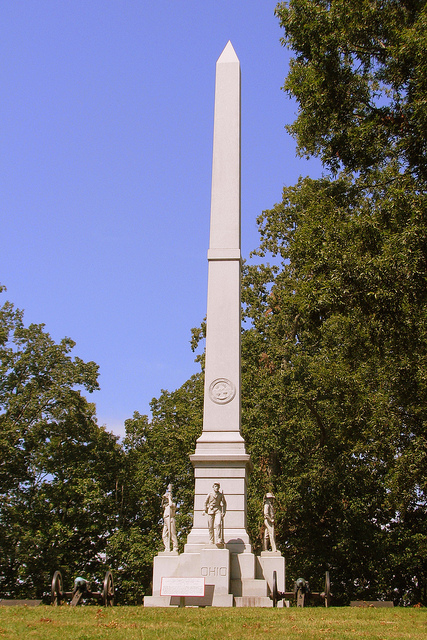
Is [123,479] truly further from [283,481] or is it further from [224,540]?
[224,540]

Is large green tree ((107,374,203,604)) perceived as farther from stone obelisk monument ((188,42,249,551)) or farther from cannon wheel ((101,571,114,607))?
cannon wheel ((101,571,114,607))

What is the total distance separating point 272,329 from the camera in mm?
29797

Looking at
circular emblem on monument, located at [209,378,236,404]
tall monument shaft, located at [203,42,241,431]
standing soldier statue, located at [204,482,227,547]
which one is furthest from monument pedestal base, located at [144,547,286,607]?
circular emblem on monument, located at [209,378,236,404]

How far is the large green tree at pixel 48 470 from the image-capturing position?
96.5 ft

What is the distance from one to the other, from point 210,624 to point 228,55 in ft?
62.9

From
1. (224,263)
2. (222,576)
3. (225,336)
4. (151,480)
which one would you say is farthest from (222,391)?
(151,480)

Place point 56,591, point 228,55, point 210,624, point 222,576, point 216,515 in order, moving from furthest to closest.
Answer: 1. point 228,55
2. point 216,515
3. point 222,576
4. point 56,591
5. point 210,624

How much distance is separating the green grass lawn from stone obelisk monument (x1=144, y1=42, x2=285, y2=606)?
103 inches

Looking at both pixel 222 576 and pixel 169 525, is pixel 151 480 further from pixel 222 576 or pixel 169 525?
pixel 222 576

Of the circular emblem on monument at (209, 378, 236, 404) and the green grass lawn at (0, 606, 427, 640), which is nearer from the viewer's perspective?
the green grass lawn at (0, 606, 427, 640)

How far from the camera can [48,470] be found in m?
31.0

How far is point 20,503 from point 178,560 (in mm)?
16398

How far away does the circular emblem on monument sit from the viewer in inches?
734

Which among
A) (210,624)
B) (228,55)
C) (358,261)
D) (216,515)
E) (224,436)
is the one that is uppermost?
(228,55)
